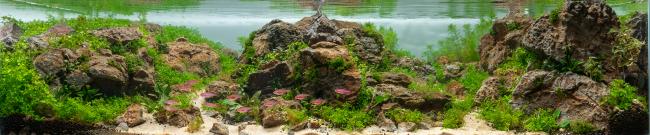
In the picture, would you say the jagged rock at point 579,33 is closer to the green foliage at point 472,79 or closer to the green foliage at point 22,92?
the green foliage at point 472,79

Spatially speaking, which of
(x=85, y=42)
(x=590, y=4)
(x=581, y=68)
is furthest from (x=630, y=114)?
(x=85, y=42)

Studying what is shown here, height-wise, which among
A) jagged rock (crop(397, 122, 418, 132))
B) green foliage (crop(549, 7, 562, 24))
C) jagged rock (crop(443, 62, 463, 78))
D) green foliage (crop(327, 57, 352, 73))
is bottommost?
jagged rock (crop(397, 122, 418, 132))

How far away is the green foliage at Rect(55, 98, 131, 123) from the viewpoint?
6.23 metres

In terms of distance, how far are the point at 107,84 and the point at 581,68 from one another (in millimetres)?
4966

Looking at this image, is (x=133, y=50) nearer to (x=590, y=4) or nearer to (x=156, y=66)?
(x=156, y=66)

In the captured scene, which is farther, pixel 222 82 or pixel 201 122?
pixel 222 82

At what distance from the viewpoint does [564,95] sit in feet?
21.6

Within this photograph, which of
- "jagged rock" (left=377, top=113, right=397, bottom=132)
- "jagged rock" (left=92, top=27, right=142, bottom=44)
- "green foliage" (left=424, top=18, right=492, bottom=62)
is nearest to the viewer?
"jagged rock" (left=377, top=113, right=397, bottom=132)

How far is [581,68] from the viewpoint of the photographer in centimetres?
677

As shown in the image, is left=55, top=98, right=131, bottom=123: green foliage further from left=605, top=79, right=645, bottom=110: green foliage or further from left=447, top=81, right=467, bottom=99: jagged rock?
left=605, top=79, right=645, bottom=110: green foliage

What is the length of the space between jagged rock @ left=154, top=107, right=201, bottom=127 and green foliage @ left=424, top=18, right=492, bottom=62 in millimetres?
3752

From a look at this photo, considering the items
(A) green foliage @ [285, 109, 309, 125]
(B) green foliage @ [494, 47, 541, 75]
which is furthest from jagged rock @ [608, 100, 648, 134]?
(A) green foliage @ [285, 109, 309, 125]

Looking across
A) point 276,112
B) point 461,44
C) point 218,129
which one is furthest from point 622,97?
point 218,129

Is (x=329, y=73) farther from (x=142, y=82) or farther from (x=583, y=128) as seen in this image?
(x=583, y=128)
